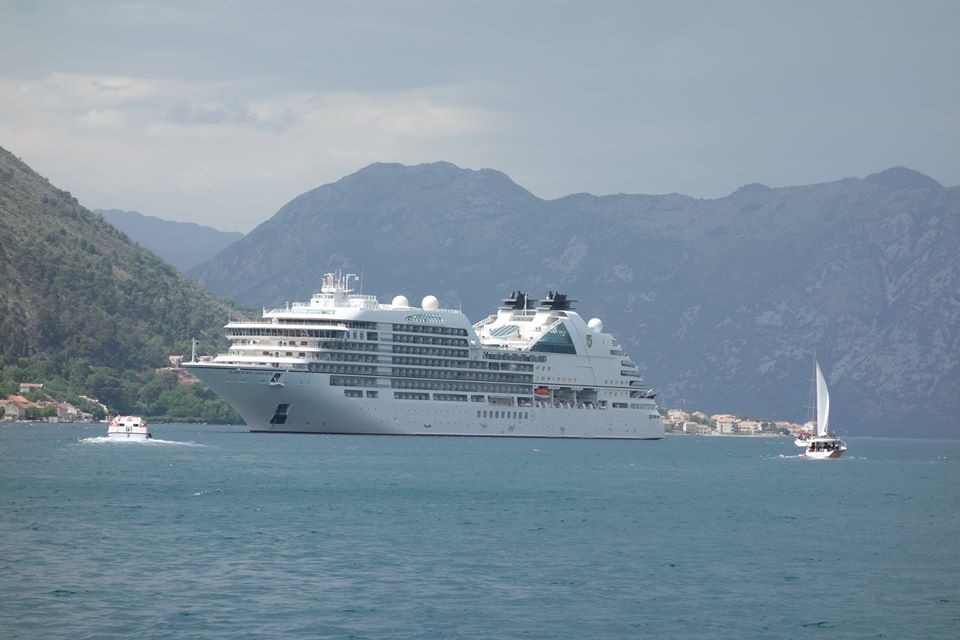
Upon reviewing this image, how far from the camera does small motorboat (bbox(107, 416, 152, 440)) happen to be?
431ft

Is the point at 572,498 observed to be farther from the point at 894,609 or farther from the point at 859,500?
the point at 894,609

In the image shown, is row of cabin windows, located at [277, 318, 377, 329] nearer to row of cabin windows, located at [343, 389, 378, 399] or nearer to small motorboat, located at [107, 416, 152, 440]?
row of cabin windows, located at [343, 389, 378, 399]

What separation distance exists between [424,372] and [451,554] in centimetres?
9332

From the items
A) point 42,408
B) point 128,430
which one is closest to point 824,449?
point 128,430

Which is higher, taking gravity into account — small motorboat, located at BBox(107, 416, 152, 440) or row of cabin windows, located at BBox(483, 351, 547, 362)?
row of cabin windows, located at BBox(483, 351, 547, 362)

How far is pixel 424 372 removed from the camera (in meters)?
147

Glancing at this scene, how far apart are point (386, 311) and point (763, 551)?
9091 centimetres

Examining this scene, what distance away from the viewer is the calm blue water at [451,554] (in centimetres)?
4175

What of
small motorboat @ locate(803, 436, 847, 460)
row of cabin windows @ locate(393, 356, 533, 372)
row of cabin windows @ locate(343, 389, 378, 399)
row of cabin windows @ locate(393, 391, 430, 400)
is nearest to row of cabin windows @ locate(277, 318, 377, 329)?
row of cabin windows @ locate(393, 356, 533, 372)

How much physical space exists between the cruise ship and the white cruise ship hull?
0.10 meters

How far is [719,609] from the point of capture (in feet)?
147

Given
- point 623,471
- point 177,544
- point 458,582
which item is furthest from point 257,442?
point 458,582

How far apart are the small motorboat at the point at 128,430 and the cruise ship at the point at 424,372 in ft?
23.0

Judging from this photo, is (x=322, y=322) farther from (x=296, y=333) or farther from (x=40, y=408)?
(x=40, y=408)
